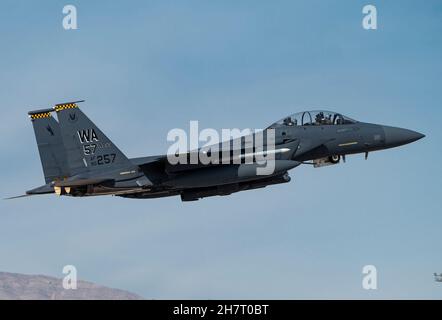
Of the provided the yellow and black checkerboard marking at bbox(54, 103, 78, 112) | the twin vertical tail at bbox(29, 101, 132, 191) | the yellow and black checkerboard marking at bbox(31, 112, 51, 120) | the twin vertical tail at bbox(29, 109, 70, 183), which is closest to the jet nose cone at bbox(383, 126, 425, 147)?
the twin vertical tail at bbox(29, 101, 132, 191)

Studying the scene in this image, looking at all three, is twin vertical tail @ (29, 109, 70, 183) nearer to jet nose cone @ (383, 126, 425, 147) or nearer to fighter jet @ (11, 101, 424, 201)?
fighter jet @ (11, 101, 424, 201)

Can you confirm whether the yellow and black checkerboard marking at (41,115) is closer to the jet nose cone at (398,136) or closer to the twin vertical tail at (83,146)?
the twin vertical tail at (83,146)

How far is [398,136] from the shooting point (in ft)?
111

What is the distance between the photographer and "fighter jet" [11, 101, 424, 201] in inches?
1236

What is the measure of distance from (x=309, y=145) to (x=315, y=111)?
5.20 ft

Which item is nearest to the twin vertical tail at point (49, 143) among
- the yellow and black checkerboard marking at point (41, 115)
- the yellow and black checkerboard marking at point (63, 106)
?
the yellow and black checkerboard marking at point (41, 115)

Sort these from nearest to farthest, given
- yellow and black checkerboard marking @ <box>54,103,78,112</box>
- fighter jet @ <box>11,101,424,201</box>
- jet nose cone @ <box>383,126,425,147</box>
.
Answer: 1. fighter jet @ <box>11,101,424,201</box>
2. yellow and black checkerboard marking @ <box>54,103,78,112</box>
3. jet nose cone @ <box>383,126,425,147</box>

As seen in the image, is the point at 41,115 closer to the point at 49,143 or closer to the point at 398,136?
the point at 49,143

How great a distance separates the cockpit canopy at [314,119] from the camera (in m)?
33.5

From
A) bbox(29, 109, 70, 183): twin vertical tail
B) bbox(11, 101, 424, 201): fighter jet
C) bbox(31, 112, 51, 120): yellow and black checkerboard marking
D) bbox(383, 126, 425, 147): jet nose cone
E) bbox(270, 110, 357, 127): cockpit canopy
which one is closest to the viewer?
bbox(11, 101, 424, 201): fighter jet

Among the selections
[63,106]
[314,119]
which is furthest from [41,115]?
[314,119]

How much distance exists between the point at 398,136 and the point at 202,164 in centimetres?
795

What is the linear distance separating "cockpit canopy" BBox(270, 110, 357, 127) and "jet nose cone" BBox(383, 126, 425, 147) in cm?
138
